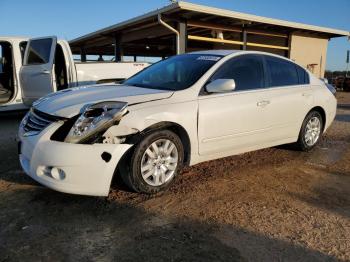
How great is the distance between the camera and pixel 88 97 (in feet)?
12.6

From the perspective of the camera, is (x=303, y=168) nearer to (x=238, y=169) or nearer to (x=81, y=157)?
(x=238, y=169)

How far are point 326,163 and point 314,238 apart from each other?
8.64ft

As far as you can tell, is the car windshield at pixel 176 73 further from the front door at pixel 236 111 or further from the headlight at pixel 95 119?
the headlight at pixel 95 119

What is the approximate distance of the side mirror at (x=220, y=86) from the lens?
13.5ft

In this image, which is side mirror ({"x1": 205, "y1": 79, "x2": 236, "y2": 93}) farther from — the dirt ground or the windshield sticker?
the dirt ground

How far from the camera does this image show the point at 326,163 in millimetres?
5324

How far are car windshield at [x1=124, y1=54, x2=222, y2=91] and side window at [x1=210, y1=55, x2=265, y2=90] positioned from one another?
0.16m

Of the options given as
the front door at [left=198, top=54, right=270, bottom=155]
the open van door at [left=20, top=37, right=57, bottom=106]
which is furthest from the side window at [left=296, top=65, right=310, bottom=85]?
the open van door at [left=20, top=37, right=57, bottom=106]

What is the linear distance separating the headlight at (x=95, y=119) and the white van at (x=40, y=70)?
471 cm

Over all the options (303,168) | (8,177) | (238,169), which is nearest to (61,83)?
(8,177)

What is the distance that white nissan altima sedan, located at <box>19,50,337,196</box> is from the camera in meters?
3.35

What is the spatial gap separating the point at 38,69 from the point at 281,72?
546 cm

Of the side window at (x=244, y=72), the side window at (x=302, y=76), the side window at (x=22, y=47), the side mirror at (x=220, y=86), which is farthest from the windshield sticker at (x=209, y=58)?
the side window at (x=22, y=47)

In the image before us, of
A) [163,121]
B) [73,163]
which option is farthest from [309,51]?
[73,163]
